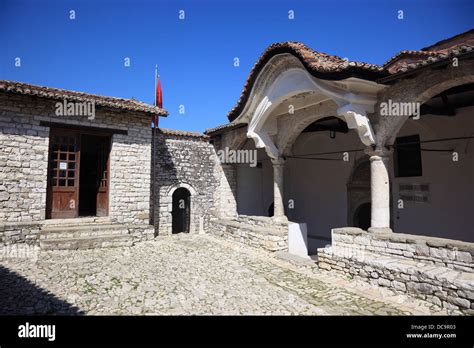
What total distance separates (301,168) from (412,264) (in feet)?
23.9

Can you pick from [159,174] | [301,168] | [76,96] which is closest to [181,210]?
[159,174]

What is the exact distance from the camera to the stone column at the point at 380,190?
5.83m

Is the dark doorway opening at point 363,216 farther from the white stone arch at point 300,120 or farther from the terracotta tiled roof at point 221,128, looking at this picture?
the terracotta tiled roof at point 221,128

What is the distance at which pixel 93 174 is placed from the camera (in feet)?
37.9

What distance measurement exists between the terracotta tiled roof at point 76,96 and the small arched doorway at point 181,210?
359 centimetres

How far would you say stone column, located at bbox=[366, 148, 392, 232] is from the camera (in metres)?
5.83

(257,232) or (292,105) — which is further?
(257,232)

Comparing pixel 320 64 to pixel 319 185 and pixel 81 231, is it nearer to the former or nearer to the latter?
pixel 319 185

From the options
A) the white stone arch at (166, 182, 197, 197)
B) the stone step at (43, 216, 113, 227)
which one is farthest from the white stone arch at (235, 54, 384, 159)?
the stone step at (43, 216, 113, 227)

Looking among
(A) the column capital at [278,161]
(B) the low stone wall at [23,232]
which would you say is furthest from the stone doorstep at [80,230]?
(A) the column capital at [278,161]
